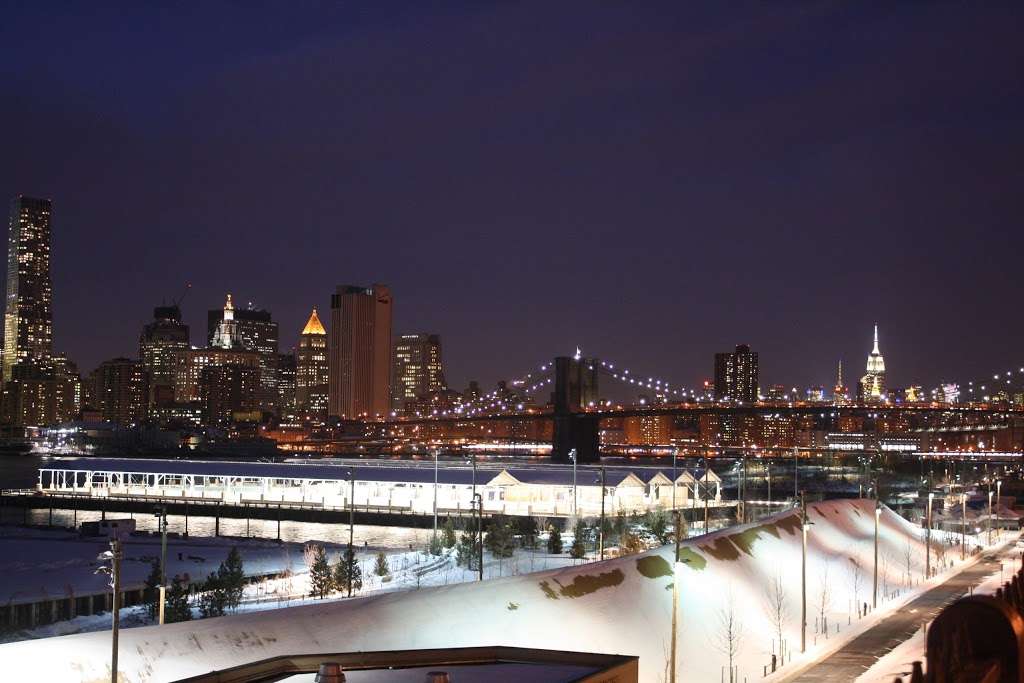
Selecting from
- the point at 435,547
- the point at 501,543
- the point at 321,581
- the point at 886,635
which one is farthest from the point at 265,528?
the point at 886,635

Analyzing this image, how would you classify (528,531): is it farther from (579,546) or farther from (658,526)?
(579,546)

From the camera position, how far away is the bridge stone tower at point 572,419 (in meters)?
105

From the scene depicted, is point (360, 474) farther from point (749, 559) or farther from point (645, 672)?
point (645, 672)

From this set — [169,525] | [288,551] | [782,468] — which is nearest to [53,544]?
[288,551]

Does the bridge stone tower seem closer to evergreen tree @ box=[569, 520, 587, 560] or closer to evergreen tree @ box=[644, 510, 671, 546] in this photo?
evergreen tree @ box=[644, 510, 671, 546]

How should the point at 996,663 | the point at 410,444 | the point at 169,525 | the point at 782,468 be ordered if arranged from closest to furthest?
1. the point at 996,663
2. the point at 169,525
3. the point at 782,468
4. the point at 410,444

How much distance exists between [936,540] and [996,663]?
142 feet

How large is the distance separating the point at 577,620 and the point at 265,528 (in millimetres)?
42869

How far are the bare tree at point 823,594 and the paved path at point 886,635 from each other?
1423mm

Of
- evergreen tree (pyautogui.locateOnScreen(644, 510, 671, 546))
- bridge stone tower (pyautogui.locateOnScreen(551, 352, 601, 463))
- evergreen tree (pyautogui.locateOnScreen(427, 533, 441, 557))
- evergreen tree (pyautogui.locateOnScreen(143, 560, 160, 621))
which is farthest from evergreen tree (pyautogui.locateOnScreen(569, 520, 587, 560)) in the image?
bridge stone tower (pyautogui.locateOnScreen(551, 352, 601, 463))

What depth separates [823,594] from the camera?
30922 mm

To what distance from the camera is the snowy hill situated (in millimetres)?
17016

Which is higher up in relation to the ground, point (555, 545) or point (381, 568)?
point (555, 545)

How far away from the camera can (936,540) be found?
4831cm
